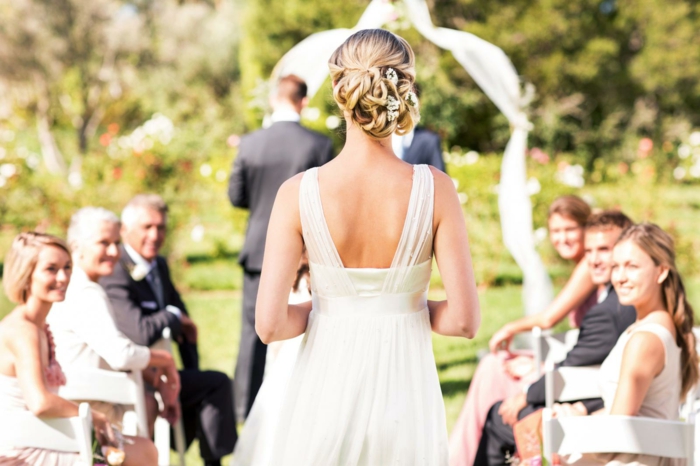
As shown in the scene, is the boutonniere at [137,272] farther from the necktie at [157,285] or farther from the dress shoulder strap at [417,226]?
the dress shoulder strap at [417,226]

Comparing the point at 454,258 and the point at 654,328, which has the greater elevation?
the point at 454,258

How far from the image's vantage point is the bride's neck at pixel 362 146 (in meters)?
2.15

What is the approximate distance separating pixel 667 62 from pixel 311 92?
46.7 feet

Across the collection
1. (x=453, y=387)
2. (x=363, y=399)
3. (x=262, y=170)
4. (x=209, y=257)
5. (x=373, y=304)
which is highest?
(x=262, y=170)

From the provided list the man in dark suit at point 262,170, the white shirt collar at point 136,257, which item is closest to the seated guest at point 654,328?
the white shirt collar at point 136,257

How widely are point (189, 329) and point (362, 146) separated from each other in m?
2.43

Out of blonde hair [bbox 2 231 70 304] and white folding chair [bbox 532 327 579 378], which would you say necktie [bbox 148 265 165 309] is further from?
white folding chair [bbox 532 327 579 378]

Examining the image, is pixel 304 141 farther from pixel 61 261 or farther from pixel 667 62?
pixel 667 62

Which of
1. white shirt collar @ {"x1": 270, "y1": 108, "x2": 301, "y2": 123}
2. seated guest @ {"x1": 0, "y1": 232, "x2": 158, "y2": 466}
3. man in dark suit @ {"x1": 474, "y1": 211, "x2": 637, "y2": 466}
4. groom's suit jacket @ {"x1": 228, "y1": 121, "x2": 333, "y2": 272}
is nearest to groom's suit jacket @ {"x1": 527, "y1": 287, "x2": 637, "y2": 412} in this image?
man in dark suit @ {"x1": 474, "y1": 211, "x2": 637, "y2": 466}

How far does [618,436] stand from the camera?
261 cm

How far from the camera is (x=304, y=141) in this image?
5.00 meters

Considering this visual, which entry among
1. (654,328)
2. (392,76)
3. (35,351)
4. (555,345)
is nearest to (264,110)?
(555,345)

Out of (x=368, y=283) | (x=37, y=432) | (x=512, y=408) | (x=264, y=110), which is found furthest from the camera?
(x=264, y=110)

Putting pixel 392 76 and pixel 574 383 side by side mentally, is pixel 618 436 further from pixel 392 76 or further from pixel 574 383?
pixel 392 76
